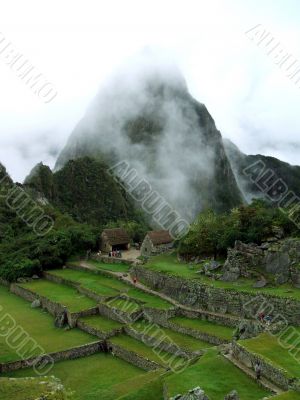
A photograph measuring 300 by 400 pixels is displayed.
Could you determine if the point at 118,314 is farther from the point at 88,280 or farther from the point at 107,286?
the point at 88,280

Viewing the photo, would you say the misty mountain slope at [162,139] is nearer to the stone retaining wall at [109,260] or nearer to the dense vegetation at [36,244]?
the dense vegetation at [36,244]

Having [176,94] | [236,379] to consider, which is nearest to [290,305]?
[236,379]

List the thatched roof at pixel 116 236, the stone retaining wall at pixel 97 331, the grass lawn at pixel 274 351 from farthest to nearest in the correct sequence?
the thatched roof at pixel 116 236 → the stone retaining wall at pixel 97 331 → the grass lawn at pixel 274 351

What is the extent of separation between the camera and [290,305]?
68.4 ft

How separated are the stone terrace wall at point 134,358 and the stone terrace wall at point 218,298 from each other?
5.10 meters

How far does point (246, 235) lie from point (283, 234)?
220cm

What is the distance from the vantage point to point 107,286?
107 feet

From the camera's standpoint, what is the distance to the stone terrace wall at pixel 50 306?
27166mm

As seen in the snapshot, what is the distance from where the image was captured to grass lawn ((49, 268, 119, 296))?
31.0 metres

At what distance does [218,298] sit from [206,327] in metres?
1.84

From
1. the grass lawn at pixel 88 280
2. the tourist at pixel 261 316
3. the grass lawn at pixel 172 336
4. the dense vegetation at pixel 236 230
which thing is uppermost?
the dense vegetation at pixel 236 230

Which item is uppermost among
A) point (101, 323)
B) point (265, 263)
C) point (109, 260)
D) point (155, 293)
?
point (265, 263)

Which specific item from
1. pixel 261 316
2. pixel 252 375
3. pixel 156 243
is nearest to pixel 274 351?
pixel 252 375

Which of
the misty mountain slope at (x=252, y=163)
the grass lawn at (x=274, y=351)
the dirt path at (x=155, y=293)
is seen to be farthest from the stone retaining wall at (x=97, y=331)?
the misty mountain slope at (x=252, y=163)
